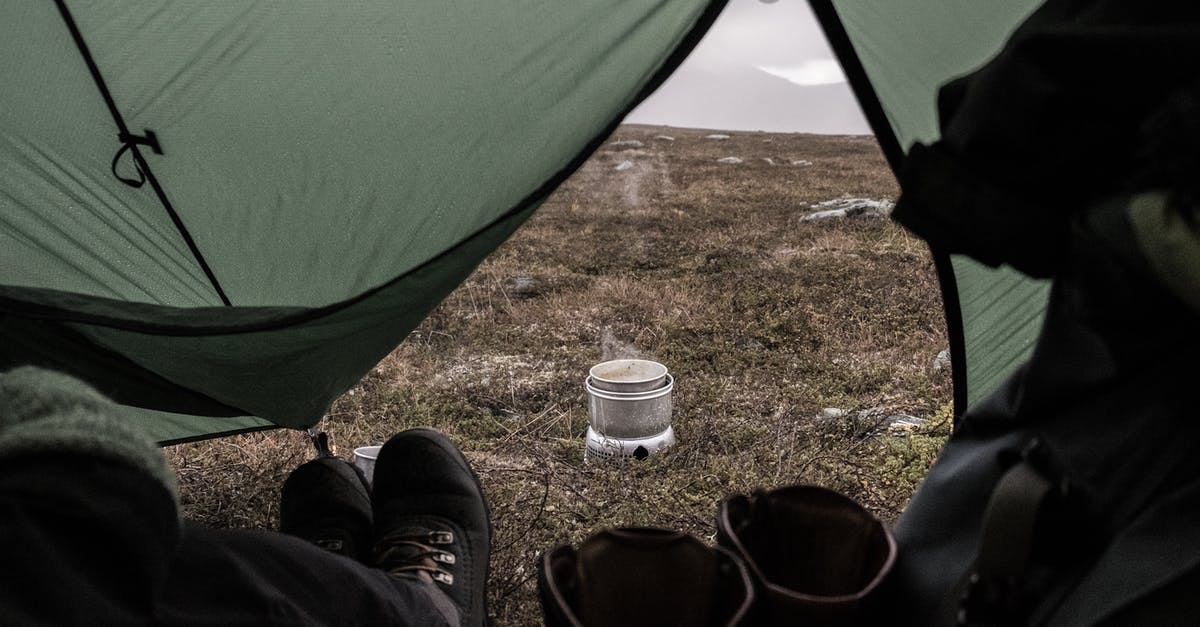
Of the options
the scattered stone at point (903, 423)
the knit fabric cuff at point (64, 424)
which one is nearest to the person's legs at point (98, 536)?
the knit fabric cuff at point (64, 424)

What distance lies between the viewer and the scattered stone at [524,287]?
5.11m

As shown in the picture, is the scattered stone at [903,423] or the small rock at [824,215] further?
the small rock at [824,215]

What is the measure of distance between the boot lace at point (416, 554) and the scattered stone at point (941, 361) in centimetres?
251

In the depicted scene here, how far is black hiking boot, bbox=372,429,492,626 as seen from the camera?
131cm

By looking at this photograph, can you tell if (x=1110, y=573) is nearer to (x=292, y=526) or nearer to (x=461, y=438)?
(x=292, y=526)

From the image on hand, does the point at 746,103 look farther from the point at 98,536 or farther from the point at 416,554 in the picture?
the point at 98,536

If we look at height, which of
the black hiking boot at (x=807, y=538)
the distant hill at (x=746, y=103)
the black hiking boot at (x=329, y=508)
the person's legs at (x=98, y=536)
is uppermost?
the person's legs at (x=98, y=536)

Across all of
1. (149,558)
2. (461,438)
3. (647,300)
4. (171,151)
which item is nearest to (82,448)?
(149,558)

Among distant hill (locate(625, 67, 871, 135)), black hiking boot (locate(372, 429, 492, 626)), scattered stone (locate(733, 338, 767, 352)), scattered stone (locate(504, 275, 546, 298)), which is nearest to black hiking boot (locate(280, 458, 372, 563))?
black hiking boot (locate(372, 429, 492, 626))

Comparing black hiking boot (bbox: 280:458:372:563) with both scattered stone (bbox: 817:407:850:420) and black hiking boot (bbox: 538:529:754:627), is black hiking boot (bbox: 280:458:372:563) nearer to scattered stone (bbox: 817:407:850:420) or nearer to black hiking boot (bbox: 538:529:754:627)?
black hiking boot (bbox: 538:529:754:627)

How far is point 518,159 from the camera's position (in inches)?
53.8

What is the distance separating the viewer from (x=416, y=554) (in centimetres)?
132

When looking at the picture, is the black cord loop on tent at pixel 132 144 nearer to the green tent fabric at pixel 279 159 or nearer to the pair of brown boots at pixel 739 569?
the green tent fabric at pixel 279 159

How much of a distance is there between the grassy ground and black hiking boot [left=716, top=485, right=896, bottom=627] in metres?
0.87
